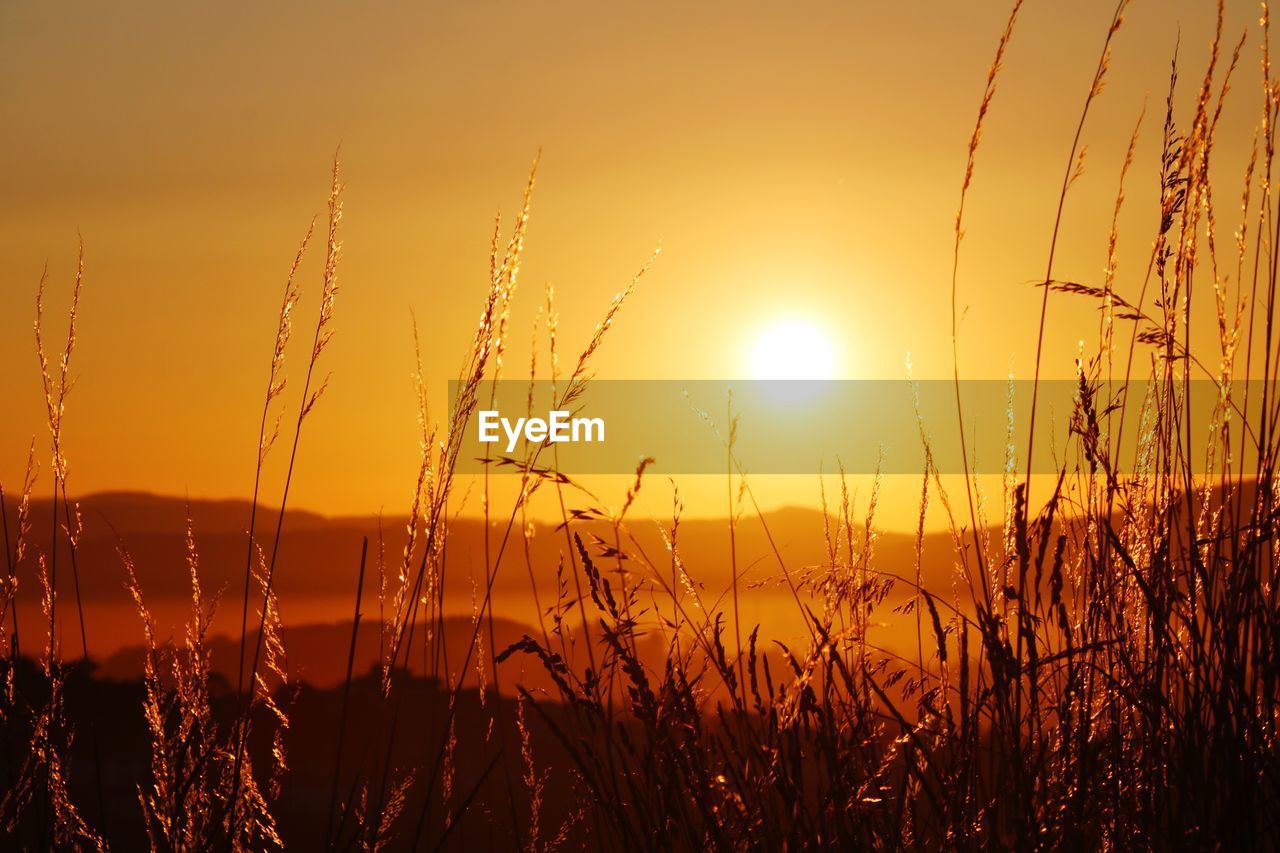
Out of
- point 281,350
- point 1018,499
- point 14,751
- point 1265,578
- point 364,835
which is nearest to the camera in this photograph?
point 1018,499

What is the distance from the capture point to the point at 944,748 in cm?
147

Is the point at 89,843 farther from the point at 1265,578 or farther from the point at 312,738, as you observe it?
the point at 1265,578

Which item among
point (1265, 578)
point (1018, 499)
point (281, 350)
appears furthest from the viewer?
point (281, 350)

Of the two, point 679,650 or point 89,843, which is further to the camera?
point 89,843

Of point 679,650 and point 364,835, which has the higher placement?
point 679,650

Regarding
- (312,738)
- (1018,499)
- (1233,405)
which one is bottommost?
(312,738)

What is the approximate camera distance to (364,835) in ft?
5.58

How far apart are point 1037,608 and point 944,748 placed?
0.23 meters

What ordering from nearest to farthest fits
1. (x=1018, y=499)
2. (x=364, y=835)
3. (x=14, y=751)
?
(x=1018, y=499), (x=364, y=835), (x=14, y=751)

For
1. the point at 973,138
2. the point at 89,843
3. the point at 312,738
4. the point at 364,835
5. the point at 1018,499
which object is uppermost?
the point at 973,138

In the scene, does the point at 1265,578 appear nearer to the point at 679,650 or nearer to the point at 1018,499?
the point at 1018,499

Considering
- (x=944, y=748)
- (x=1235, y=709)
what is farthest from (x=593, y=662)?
(x=1235, y=709)

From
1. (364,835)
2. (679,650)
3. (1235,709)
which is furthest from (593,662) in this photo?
(1235,709)

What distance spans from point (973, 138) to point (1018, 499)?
2.33 ft
